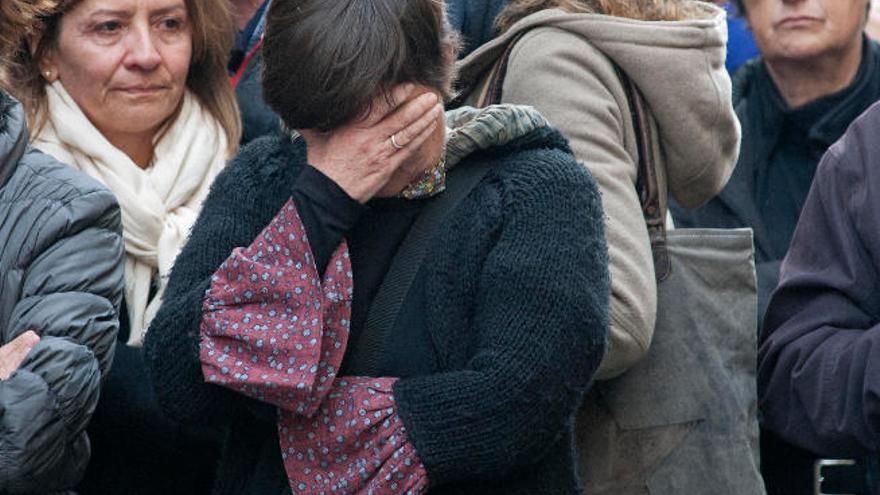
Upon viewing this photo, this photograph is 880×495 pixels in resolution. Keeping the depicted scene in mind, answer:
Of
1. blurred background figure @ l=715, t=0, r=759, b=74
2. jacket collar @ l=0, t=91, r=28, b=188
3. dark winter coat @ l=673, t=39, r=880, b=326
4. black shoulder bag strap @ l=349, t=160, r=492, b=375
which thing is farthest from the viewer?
blurred background figure @ l=715, t=0, r=759, b=74

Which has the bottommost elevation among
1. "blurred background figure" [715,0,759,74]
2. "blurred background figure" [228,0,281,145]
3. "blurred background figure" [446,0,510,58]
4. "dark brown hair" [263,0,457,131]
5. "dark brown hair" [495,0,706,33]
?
"blurred background figure" [715,0,759,74]

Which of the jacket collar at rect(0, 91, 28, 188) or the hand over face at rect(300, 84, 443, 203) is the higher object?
the hand over face at rect(300, 84, 443, 203)

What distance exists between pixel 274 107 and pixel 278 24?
0.14 metres

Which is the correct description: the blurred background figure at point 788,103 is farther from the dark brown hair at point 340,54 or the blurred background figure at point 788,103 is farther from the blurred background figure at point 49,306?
the dark brown hair at point 340,54

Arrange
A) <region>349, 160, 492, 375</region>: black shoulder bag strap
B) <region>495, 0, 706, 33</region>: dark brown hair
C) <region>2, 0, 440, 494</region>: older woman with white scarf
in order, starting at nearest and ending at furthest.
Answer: <region>349, 160, 492, 375</region>: black shoulder bag strap, <region>495, 0, 706, 33</region>: dark brown hair, <region>2, 0, 440, 494</region>: older woman with white scarf

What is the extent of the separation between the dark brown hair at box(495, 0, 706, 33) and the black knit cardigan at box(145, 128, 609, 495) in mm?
752

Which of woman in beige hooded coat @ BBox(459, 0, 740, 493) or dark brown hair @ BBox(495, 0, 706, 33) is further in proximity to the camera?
dark brown hair @ BBox(495, 0, 706, 33)

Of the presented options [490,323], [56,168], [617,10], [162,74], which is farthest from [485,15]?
[490,323]

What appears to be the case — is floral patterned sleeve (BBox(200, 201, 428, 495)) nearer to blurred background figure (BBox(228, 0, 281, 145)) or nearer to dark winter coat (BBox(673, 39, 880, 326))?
blurred background figure (BBox(228, 0, 281, 145))

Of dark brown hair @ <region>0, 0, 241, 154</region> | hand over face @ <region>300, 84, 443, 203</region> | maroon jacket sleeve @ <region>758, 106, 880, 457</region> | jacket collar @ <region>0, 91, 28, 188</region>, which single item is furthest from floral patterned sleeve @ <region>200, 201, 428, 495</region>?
dark brown hair @ <region>0, 0, 241, 154</region>

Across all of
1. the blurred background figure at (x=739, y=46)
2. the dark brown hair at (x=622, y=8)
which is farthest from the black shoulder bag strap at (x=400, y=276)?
the blurred background figure at (x=739, y=46)

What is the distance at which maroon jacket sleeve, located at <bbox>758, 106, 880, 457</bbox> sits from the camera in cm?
331

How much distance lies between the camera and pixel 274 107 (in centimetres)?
279

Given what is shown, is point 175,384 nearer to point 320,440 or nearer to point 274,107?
point 320,440
